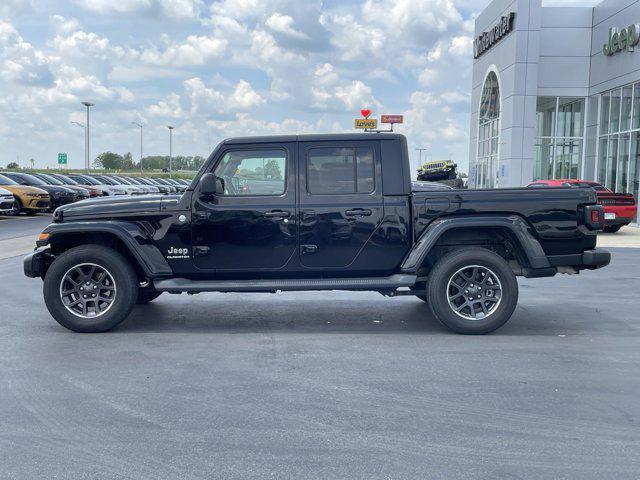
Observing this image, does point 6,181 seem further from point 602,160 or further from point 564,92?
point 602,160

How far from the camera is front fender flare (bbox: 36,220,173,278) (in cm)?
659

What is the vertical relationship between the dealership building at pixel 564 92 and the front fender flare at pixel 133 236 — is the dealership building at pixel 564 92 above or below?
above

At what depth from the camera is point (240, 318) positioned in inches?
299

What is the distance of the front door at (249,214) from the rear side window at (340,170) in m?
0.21

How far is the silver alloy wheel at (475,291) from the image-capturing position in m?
6.72

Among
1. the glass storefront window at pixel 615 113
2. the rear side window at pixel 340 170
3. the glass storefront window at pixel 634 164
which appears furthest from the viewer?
the glass storefront window at pixel 615 113

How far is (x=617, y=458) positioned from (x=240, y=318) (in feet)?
15.2

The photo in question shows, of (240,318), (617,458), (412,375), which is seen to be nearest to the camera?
(617,458)

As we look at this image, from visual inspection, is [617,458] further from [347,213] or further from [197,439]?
[347,213]

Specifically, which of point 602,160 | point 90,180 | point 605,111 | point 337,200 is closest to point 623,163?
point 602,160

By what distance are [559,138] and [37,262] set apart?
28.6 m

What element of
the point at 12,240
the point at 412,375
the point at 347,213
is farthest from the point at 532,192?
the point at 12,240

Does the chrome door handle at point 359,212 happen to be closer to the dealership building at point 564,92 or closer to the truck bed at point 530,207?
the truck bed at point 530,207

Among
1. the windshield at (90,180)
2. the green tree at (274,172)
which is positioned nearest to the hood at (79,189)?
the windshield at (90,180)
